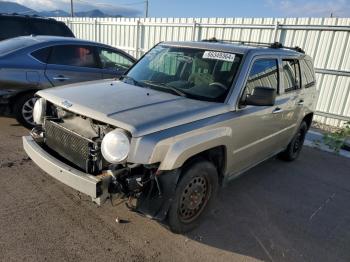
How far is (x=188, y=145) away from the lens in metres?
2.79

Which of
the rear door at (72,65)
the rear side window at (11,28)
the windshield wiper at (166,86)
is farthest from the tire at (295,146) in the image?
the rear side window at (11,28)

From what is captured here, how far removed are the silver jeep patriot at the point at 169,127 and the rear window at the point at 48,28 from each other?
220 inches

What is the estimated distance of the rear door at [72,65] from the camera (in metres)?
5.76

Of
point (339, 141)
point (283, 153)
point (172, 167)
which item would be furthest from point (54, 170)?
point (339, 141)

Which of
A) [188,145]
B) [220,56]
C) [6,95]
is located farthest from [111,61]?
[188,145]

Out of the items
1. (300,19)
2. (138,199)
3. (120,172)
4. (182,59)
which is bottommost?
(138,199)

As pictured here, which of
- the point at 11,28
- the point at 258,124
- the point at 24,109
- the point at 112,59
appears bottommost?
the point at 24,109

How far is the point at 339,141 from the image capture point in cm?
705

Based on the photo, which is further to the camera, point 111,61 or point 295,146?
point 111,61

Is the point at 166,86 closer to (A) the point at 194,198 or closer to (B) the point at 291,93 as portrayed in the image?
(A) the point at 194,198

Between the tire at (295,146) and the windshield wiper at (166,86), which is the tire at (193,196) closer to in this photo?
the windshield wiper at (166,86)

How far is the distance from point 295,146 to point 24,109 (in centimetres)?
484

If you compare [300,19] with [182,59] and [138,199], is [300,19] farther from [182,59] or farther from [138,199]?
[138,199]

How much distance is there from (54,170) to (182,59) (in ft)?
6.67
